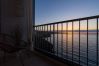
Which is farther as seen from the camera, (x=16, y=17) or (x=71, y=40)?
(x=16, y=17)

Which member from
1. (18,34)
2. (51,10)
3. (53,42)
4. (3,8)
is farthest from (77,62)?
(51,10)

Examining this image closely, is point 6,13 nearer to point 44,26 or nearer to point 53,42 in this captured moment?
point 44,26

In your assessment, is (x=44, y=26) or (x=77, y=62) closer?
(x=77, y=62)

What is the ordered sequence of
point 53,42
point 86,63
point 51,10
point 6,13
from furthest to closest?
point 51,10 < point 6,13 < point 53,42 < point 86,63

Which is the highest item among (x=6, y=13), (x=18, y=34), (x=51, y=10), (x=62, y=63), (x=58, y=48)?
(x=51, y=10)

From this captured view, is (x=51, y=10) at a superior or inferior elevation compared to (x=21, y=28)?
superior

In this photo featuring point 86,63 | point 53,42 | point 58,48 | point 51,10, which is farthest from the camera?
point 51,10

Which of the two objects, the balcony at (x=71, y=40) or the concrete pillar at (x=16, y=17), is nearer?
the balcony at (x=71, y=40)

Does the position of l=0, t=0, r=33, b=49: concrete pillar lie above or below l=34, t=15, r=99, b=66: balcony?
above

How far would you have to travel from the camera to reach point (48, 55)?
3.30 m

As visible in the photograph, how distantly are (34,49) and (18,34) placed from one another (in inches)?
25.9

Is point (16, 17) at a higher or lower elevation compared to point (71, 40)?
higher

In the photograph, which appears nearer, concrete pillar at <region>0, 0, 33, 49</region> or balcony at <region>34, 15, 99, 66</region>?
balcony at <region>34, 15, 99, 66</region>

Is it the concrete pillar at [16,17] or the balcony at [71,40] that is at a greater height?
the concrete pillar at [16,17]
